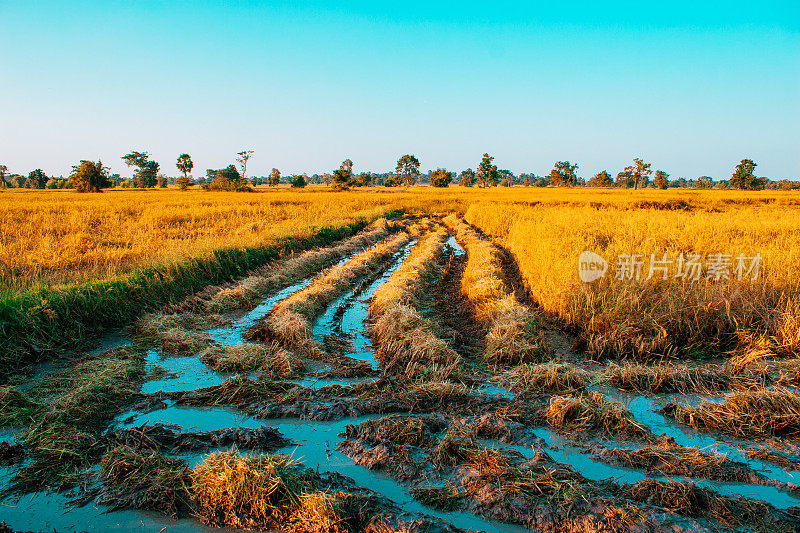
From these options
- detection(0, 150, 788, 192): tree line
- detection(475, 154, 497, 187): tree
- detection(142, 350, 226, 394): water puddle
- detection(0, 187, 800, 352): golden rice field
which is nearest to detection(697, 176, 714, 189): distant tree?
detection(0, 150, 788, 192): tree line

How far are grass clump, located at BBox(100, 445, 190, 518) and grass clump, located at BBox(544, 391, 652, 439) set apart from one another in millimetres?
2765

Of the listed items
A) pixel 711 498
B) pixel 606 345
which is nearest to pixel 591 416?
pixel 711 498

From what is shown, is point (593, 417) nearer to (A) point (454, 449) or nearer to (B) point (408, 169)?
(A) point (454, 449)

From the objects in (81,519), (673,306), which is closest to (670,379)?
(673,306)

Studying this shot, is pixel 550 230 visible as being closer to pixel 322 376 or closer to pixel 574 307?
pixel 574 307

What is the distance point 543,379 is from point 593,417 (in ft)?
2.43

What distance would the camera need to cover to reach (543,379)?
423 cm

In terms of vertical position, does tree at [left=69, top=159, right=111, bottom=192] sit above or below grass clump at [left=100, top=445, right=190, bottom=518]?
above

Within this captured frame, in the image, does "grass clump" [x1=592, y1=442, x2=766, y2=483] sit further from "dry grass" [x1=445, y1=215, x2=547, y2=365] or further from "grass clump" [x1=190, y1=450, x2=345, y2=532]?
"grass clump" [x1=190, y1=450, x2=345, y2=532]

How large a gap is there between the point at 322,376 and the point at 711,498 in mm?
3298

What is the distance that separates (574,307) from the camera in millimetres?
5902

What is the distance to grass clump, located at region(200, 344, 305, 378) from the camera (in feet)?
14.8

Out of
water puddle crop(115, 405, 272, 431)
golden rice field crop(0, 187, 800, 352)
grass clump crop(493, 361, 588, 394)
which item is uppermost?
golden rice field crop(0, 187, 800, 352)

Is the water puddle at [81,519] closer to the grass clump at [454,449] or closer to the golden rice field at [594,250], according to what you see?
the grass clump at [454,449]
